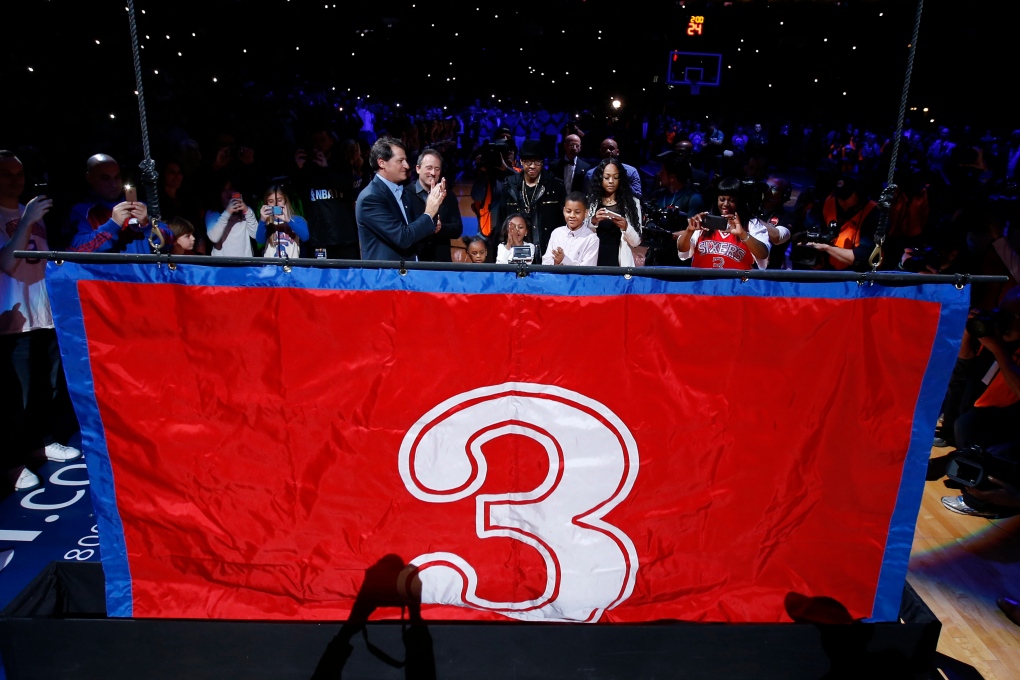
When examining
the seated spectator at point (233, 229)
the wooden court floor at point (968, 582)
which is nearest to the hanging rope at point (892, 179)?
the wooden court floor at point (968, 582)

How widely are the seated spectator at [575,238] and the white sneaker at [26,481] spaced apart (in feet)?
10.4

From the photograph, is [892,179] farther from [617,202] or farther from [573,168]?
[573,168]

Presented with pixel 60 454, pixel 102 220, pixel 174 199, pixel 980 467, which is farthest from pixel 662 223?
pixel 60 454

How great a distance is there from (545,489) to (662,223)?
2869mm

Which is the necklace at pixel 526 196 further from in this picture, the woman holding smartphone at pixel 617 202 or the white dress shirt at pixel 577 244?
the white dress shirt at pixel 577 244

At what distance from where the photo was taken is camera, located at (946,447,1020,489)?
346 centimetres

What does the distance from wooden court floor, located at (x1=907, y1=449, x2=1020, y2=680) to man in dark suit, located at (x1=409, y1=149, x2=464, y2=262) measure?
9.54 feet

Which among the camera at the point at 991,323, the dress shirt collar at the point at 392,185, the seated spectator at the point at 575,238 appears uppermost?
the dress shirt collar at the point at 392,185

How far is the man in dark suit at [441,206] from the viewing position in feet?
13.2

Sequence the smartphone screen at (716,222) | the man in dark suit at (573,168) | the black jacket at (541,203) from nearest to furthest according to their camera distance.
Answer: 1. the smartphone screen at (716,222)
2. the black jacket at (541,203)
3. the man in dark suit at (573,168)

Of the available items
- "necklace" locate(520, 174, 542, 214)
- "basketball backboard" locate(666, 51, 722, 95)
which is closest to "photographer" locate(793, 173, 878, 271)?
"necklace" locate(520, 174, 542, 214)

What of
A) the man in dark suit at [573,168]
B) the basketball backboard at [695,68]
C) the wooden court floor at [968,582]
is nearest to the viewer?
the wooden court floor at [968,582]

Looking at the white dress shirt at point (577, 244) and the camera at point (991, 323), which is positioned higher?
the white dress shirt at point (577, 244)

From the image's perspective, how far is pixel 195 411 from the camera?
214cm
